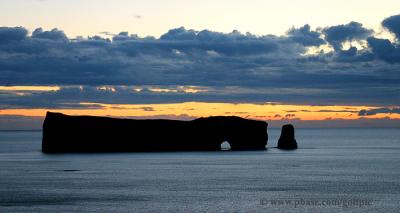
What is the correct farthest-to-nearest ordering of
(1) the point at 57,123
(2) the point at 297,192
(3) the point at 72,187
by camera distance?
(1) the point at 57,123 < (3) the point at 72,187 < (2) the point at 297,192

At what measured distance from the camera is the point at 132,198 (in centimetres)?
7900

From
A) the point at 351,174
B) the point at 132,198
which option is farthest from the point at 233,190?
the point at 351,174

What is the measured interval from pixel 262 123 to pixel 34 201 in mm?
115882

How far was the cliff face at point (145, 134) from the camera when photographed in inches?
7042

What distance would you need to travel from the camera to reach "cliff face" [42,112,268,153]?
179m

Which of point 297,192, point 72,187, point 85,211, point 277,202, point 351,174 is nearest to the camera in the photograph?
point 85,211

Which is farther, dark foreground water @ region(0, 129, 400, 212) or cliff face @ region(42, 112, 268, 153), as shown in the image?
cliff face @ region(42, 112, 268, 153)

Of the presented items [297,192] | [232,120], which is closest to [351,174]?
[297,192]

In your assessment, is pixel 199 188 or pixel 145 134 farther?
pixel 145 134

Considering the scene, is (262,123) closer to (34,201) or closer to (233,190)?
(233,190)

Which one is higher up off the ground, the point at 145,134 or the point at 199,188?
the point at 145,134

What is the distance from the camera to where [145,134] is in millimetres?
186625

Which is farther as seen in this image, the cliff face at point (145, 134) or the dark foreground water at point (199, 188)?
the cliff face at point (145, 134)

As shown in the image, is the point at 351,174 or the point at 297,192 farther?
the point at 351,174
